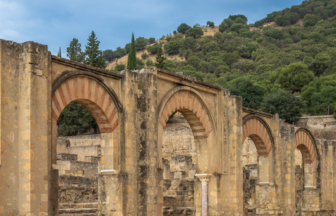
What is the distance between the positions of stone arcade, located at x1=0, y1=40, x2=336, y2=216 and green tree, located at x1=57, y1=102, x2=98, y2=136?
64.5ft

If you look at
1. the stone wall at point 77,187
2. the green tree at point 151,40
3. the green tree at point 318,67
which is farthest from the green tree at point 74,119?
the green tree at point 151,40

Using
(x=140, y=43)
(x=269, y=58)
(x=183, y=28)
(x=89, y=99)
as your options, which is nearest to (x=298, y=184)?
(x=89, y=99)

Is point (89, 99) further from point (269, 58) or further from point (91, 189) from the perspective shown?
point (269, 58)

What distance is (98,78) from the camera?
27.8ft

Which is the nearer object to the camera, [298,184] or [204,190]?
[204,190]

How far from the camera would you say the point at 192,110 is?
11273 mm

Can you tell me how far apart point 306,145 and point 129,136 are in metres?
10.2

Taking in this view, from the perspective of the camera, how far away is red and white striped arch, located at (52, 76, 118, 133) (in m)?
7.63

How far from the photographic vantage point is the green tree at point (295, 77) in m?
49.6

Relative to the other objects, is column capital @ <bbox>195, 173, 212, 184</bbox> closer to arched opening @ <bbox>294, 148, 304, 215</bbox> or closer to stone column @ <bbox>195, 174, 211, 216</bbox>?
stone column @ <bbox>195, 174, 211, 216</bbox>

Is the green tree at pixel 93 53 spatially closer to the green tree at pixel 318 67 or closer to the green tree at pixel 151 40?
the green tree at pixel 318 67

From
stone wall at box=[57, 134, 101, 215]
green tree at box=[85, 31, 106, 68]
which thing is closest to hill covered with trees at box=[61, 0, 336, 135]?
green tree at box=[85, 31, 106, 68]

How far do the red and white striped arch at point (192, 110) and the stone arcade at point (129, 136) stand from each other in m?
0.03

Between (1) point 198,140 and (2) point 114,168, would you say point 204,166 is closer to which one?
(1) point 198,140
